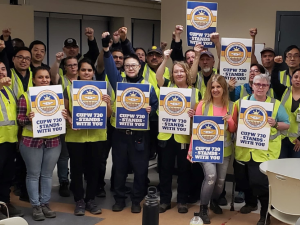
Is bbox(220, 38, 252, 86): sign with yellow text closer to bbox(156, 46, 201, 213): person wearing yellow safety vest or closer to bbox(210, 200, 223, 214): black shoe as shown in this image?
bbox(156, 46, 201, 213): person wearing yellow safety vest

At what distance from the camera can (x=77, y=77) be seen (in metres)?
4.97

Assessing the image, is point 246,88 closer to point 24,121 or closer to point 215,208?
point 215,208

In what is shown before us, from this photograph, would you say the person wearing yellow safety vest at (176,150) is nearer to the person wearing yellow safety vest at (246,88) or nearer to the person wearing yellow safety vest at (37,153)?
the person wearing yellow safety vest at (246,88)

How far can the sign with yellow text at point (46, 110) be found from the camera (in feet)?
14.2

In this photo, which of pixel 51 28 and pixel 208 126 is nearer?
pixel 208 126

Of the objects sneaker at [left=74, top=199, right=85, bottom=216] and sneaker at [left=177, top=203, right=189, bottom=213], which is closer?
sneaker at [left=74, top=199, right=85, bottom=216]

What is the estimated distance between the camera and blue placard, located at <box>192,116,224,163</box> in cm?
444

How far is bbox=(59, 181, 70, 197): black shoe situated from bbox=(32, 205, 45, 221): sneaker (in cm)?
76

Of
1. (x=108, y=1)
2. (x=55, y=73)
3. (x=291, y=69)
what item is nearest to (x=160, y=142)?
(x=55, y=73)

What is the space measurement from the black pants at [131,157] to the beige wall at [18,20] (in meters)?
4.03

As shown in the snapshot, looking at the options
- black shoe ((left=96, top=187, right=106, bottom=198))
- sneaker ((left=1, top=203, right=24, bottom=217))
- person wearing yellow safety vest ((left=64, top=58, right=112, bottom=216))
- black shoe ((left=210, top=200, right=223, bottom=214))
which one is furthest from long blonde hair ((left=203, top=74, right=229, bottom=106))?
sneaker ((left=1, top=203, right=24, bottom=217))

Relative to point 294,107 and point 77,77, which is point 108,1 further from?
point 294,107

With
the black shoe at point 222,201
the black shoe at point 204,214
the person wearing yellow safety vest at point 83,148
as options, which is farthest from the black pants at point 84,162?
the black shoe at point 222,201

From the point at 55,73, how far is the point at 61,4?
5.65m
